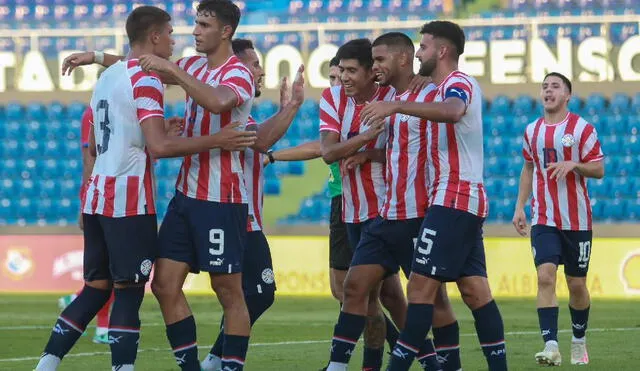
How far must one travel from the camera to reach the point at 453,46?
23.2 feet

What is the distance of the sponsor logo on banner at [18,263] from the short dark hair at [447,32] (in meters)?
13.6

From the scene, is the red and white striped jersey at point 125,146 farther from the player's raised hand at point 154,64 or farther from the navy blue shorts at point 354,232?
the navy blue shorts at point 354,232

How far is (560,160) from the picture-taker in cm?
985

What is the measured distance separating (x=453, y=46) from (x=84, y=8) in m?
20.8

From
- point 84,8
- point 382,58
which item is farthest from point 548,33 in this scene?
point 382,58

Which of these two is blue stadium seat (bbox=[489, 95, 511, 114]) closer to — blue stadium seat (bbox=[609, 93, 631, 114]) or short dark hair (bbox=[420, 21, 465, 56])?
blue stadium seat (bbox=[609, 93, 631, 114])

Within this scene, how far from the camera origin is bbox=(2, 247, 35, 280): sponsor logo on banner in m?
19.7

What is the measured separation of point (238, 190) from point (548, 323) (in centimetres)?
323

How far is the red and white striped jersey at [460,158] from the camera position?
22.7 ft

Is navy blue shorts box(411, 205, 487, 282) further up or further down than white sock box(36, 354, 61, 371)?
further up

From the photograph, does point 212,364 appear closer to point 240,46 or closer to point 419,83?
point 240,46

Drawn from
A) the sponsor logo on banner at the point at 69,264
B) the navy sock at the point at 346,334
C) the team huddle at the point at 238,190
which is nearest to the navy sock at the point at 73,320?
the team huddle at the point at 238,190

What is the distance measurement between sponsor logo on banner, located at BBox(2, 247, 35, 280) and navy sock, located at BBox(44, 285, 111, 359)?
1280cm

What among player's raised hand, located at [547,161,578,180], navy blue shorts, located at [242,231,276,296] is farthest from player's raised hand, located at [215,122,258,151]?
player's raised hand, located at [547,161,578,180]
